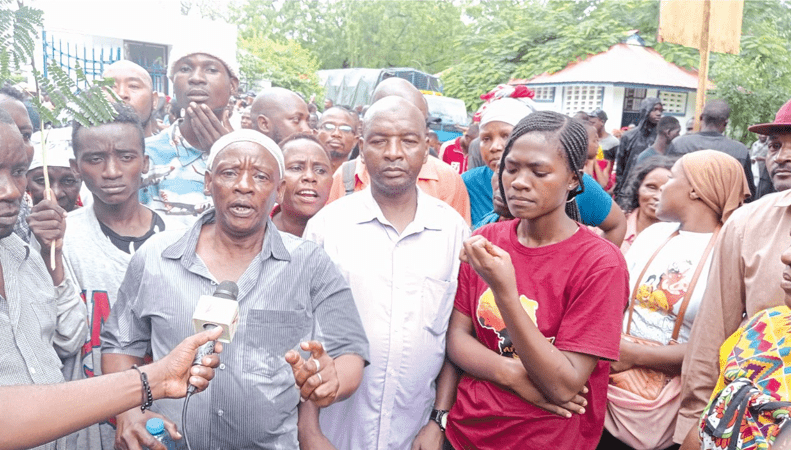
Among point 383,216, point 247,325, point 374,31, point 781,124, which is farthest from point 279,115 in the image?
point 374,31

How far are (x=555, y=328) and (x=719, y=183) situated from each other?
1.42 metres

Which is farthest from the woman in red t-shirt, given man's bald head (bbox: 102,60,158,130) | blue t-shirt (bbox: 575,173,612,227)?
man's bald head (bbox: 102,60,158,130)

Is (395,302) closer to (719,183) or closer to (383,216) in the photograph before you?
(383,216)

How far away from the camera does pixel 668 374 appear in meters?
2.96

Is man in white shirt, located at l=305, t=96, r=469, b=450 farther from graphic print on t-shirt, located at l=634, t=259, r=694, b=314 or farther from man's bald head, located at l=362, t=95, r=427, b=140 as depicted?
graphic print on t-shirt, located at l=634, t=259, r=694, b=314

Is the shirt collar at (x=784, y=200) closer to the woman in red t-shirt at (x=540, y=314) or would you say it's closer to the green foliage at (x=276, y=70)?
the woman in red t-shirt at (x=540, y=314)

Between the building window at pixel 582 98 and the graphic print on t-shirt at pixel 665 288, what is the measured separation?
839 inches

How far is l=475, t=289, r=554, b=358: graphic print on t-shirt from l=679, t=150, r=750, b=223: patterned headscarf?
52.9 inches

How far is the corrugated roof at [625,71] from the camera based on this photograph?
2217cm

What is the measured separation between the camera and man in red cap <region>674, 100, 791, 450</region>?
2488 mm

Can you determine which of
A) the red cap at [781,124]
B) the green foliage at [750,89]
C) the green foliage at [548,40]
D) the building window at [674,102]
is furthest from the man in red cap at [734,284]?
the building window at [674,102]

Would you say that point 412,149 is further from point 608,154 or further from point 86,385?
point 608,154

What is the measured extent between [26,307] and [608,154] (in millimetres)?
9285

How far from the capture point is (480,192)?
4035 mm
